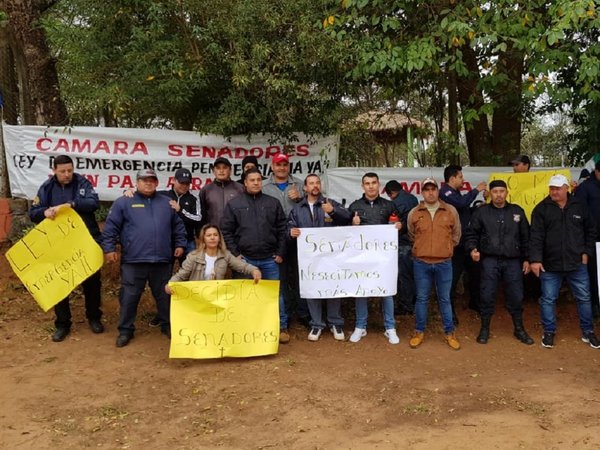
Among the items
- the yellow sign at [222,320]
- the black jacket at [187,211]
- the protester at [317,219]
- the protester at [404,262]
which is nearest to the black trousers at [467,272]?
the protester at [404,262]

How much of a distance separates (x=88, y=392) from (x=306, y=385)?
194cm

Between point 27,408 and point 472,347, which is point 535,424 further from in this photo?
point 27,408

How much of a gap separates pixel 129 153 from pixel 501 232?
5168mm

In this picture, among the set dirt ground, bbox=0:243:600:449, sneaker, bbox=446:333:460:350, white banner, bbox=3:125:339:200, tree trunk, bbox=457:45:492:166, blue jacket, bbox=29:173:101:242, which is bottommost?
dirt ground, bbox=0:243:600:449

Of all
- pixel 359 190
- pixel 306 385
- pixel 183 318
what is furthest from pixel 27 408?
pixel 359 190

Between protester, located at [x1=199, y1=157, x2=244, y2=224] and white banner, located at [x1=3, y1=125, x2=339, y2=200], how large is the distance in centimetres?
156

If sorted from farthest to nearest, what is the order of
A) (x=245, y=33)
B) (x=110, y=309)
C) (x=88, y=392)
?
(x=110, y=309) → (x=245, y=33) → (x=88, y=392)

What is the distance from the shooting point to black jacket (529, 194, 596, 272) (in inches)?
239

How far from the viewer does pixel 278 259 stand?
6188 millimetres

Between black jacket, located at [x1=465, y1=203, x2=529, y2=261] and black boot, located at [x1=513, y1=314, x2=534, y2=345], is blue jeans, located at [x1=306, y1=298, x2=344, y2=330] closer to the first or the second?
black jacket, located at [x1=465, y1=203, x2=529, y2=261]

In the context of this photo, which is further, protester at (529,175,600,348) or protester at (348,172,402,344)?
protester at (348,172,402,344)

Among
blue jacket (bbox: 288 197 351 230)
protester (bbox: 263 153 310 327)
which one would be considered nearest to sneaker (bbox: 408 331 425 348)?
protester (bbox: 263 153 310 327)

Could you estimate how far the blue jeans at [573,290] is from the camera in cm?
616

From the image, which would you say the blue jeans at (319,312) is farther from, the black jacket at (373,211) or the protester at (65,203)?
the protester at (65,203)
